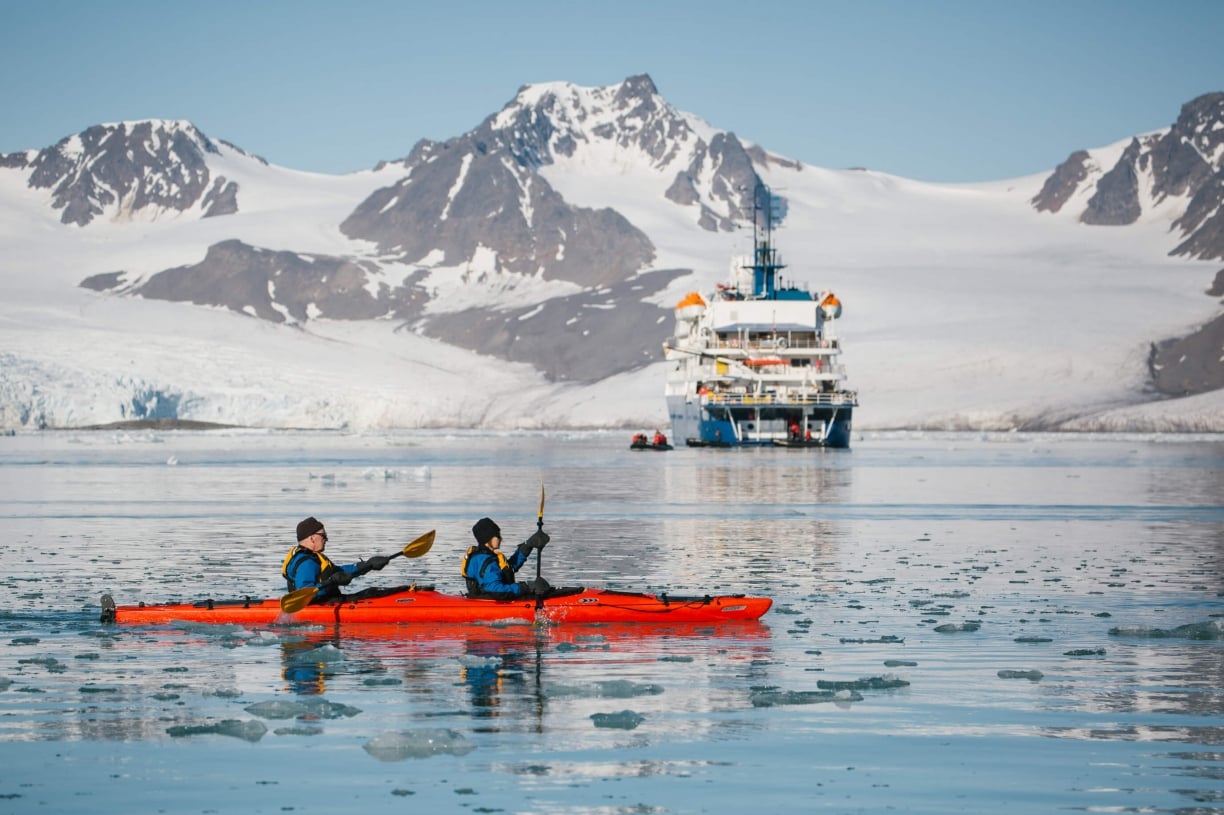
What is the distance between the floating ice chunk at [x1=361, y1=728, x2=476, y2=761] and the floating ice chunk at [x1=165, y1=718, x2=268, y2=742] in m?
1.02

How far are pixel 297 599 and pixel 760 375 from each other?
8111cm

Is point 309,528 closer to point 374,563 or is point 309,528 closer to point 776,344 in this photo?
point 374,563

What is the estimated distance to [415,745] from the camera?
41.0 ft

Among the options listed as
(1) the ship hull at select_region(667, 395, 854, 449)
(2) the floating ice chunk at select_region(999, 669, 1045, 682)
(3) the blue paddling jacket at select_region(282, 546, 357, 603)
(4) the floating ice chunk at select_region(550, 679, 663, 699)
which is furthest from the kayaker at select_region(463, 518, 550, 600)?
(1) the ship hull at select_region(667, 395, 854, 449)

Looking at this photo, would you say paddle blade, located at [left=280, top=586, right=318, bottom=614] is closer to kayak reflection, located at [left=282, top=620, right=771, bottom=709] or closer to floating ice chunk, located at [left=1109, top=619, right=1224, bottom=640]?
kayak reflection, located at [left=282, top=620, right=771, bottom=709]

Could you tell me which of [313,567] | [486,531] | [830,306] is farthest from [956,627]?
[830,306]

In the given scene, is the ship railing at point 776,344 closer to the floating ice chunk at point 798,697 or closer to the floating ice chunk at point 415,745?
the floating ice chunk at point 798,697

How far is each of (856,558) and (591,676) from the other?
523 inches

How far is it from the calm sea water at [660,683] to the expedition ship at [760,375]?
2324 inches

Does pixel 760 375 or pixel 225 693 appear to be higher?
pixel 760 375

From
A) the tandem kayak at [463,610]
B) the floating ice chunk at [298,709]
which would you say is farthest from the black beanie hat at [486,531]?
the floating ice chunk at [298,709]

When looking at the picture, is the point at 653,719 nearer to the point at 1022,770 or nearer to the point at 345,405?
the point at 1022,770

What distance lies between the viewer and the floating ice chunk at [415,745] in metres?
12.4

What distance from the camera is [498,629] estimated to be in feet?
62.8
